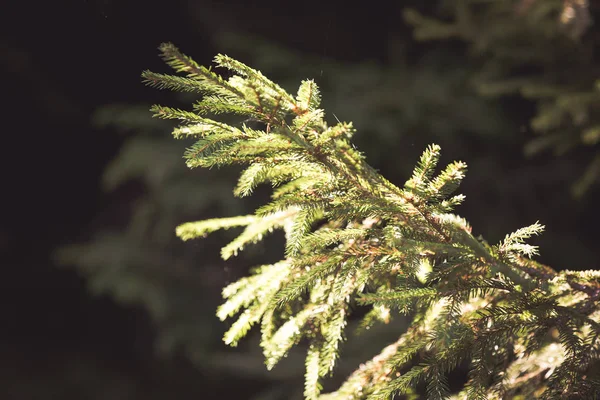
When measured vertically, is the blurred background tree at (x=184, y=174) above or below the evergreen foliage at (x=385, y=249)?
above

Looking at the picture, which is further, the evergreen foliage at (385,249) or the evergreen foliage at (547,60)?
the evergreen foliage at (547,60)

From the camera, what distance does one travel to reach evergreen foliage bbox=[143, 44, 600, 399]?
29.4 inches

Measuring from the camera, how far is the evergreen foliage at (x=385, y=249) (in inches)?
29.4

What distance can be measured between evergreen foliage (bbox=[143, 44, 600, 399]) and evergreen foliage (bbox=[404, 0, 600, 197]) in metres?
1.50

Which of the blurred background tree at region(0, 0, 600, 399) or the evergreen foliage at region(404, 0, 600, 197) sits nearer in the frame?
the evergreen foliage at region(404, 0, 600, 197)

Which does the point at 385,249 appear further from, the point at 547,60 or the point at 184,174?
the point at 184,174

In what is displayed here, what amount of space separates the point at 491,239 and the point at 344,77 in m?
1.67

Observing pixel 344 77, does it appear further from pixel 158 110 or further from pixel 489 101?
pixel 158 110

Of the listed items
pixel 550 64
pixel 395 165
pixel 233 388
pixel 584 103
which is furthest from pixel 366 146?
pixel 233 388

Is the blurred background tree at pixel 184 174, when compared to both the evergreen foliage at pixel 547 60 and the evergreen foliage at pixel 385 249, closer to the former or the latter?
the evergreen foliage at pixel 547 60

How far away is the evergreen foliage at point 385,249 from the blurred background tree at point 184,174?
231cm

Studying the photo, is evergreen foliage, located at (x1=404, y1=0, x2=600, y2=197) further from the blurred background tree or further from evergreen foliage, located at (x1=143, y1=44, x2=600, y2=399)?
evergreen foliage, located at (x1=143, y1=44, x2=600, y2=399)

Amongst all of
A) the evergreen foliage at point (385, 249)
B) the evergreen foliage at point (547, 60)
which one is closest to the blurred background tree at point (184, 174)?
the evergreen foliage at point (547, 60)

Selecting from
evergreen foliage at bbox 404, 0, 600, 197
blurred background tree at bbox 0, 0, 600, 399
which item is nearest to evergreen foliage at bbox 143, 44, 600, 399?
evergreen foliage at bbox 404, 0, 600, 197
